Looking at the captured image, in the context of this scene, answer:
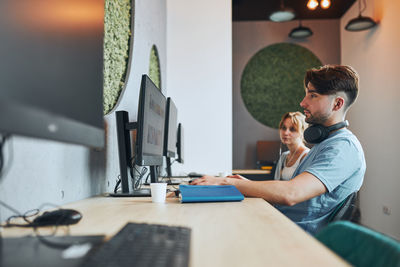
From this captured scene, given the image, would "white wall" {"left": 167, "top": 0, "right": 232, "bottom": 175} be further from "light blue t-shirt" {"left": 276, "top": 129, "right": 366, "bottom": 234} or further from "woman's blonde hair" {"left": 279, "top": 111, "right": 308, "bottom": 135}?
"light blue t-shirt" {"left": 276, "top": 129, "right": 366, "bottom": 234}

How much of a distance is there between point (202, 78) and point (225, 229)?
3081mm

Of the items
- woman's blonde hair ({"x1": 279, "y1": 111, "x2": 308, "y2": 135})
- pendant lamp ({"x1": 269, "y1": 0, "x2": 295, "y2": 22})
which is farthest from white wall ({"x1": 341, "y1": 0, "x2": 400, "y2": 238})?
woman's blonde hair ({"x1": 279, "y1": 111, "x2": 308, "y2": 135})

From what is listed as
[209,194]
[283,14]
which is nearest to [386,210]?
[283,14]

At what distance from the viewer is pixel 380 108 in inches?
166

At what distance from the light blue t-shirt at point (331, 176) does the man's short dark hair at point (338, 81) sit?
0.22m

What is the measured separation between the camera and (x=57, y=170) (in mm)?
1144

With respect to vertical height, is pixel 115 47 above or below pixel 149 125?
above

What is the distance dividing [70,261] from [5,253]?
0.39ft

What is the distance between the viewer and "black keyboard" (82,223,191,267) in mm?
462

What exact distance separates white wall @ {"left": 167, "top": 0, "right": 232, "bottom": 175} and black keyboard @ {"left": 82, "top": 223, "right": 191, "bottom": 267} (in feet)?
9.98

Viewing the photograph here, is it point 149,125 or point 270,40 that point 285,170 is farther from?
point 270,40

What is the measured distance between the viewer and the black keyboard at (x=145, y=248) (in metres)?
0.46

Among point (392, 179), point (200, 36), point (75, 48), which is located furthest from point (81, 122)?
point (392, 179)

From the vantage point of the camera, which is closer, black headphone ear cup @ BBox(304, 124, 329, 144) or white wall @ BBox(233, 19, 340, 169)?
black headphone ear cup @ BBox(304, 124, 329, 144)
